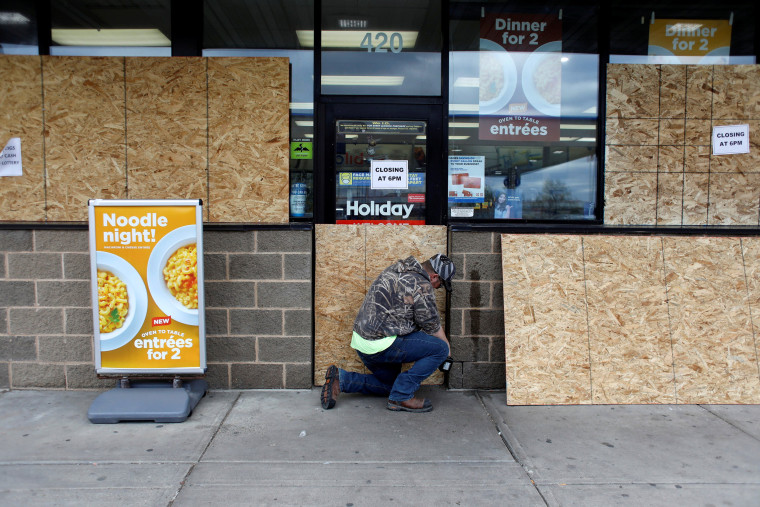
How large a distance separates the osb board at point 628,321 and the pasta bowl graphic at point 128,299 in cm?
378

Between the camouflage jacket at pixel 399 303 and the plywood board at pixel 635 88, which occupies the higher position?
the plywood board at pixel 635 88

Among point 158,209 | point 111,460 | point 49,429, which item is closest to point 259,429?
point 111,460

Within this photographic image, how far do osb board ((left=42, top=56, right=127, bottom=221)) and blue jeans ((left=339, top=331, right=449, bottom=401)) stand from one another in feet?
8.80

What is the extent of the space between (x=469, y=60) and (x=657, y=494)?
3935 millimetres

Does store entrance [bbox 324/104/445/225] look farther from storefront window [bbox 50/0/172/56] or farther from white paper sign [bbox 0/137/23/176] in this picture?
white paper sign [bbox 0/137/23/176]

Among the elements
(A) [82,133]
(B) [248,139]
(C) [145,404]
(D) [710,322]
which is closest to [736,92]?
(D) [710,322]

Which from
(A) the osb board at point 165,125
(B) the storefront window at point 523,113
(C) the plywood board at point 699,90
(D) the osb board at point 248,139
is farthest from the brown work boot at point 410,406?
(C) the plywood board at point 699,90

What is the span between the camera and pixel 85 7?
5.10 metres

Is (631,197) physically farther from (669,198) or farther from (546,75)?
(546,75)

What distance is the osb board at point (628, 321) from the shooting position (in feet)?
15.1

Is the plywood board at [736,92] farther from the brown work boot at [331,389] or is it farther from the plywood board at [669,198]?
the brown work boot at [331,389]

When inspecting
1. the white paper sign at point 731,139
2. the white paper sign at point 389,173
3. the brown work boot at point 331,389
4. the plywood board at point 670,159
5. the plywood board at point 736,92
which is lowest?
the brown work boot at point 331,389

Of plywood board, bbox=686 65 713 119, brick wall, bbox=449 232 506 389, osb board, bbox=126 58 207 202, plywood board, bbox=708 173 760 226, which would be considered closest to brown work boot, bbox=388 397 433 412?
brick wall, bbox=449 232 506 389

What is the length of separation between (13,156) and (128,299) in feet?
6.17
